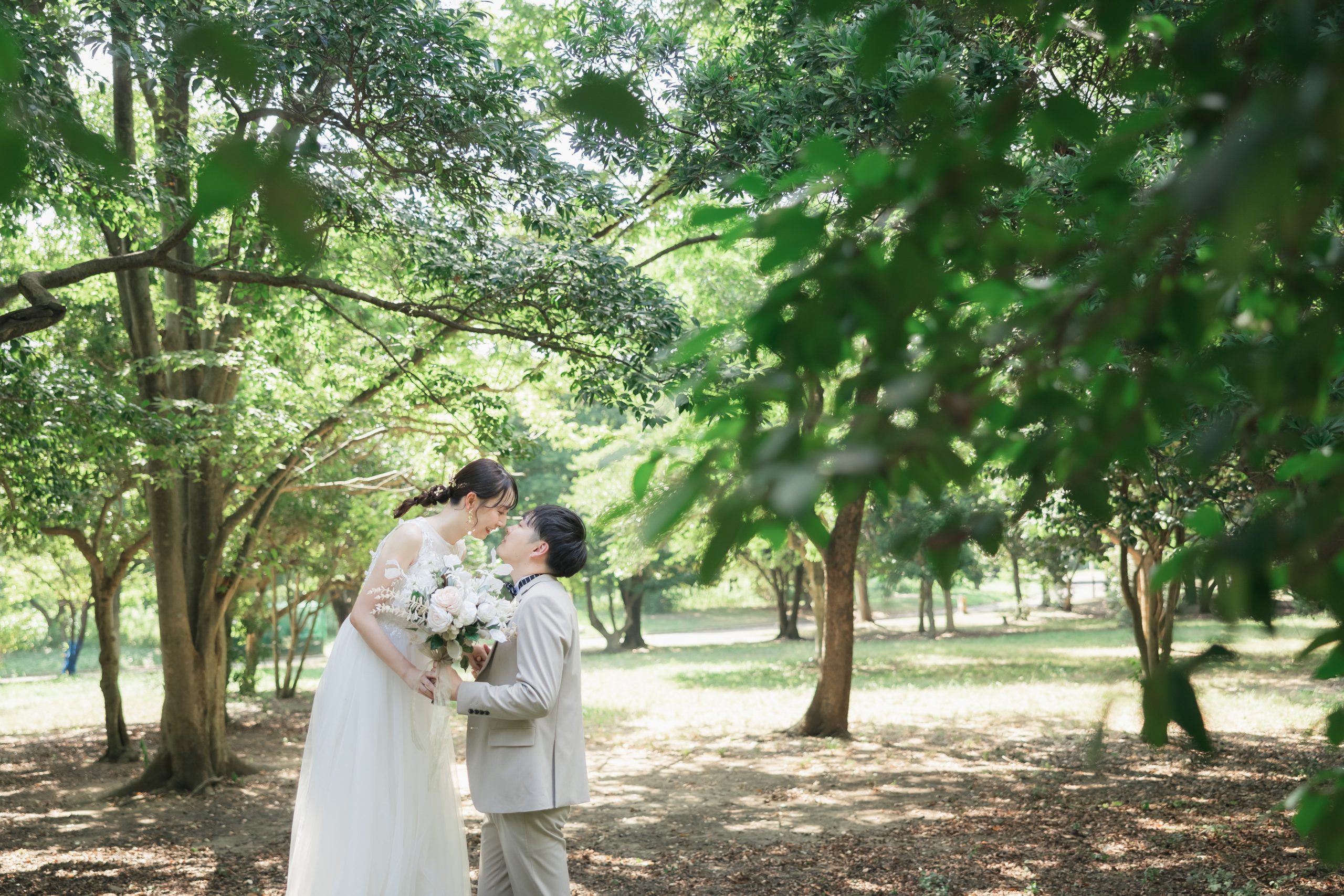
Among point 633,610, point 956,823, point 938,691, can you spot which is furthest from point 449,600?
point 633,610

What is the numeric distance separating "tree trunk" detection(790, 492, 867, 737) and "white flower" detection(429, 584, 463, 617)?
797 centimetres

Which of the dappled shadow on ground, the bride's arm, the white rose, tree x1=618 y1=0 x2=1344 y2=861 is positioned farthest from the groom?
the dappled shadow on ground

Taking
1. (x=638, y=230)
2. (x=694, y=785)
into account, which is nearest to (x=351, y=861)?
(x=694, y=785)

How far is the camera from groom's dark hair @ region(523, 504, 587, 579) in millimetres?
4055

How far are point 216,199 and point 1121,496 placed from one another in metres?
8.06

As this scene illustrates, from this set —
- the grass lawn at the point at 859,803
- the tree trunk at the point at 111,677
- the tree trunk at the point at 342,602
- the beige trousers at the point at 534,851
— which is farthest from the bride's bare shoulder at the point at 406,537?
the tree trunk at the point at 342,602

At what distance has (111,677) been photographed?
12.4 meters

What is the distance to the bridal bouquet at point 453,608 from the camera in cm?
400

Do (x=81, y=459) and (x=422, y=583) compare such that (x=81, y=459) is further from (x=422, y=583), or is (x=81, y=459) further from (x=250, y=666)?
(x=250, y=666)

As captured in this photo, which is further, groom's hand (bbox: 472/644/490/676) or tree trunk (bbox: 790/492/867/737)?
tree trunk (bbox: 790/492/867/737)

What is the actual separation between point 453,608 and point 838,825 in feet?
17.9

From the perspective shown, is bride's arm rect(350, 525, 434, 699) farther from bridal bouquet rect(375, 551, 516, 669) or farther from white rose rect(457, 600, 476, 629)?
white rose rect(457, 600, 476, 629)

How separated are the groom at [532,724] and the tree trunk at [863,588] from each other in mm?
26191

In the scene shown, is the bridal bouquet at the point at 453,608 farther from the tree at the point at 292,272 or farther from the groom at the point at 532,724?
the tree at the point at 292,272
